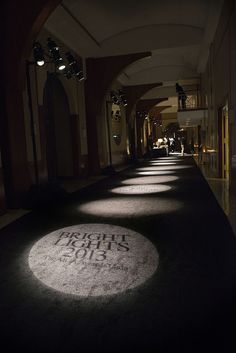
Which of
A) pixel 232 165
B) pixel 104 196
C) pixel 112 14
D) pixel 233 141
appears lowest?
pixel 104 196

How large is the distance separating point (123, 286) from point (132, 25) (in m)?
9.06

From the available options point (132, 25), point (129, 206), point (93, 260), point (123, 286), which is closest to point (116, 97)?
point (132, 25)

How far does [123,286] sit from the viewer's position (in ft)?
8.32

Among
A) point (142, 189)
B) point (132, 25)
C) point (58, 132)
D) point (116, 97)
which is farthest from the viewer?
point (116, 97)

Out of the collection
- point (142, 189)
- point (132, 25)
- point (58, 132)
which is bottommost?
point (142, 189)

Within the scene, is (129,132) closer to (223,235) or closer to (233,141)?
(233,141)

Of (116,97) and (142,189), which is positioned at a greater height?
(116,97)

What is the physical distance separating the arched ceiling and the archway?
1606 millimetres

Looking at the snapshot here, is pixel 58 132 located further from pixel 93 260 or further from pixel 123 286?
pixel 123 286

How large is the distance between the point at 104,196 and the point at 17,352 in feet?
16.9

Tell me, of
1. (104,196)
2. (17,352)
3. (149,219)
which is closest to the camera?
(17,352)

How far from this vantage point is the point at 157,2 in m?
8.19

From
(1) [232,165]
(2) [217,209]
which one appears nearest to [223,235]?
A: (2) [217,209]

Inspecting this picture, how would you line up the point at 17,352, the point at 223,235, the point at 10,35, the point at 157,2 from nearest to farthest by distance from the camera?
the point at 17,352 → the point at 223,235 → the point at 10,35 → the point at 157,2
